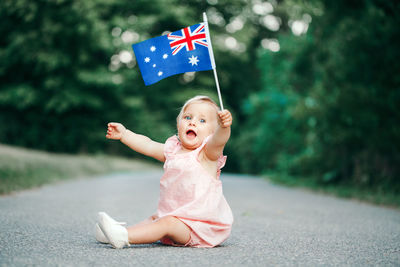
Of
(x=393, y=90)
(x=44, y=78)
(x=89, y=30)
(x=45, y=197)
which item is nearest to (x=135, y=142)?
(x=45, y=197)

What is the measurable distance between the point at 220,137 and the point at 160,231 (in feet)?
2.53

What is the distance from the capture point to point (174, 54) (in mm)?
3979

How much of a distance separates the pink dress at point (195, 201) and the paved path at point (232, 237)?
5.1 inches

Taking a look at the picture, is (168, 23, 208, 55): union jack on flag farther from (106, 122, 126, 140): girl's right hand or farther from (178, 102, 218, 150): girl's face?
(106, 122, 126, 140): girl's right hand

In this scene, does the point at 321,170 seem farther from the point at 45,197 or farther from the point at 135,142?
the point at 135,142

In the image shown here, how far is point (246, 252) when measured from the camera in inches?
127

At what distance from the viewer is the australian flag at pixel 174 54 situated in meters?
3.94

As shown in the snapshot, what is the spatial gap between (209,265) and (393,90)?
6.05 m

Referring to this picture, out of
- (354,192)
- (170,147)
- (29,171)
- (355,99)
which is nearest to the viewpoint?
(170,147)

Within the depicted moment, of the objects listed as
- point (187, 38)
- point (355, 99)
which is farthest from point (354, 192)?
point (187, 38)

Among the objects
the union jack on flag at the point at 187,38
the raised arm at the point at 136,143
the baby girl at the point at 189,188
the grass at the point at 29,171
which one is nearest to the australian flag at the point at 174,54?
the union jack on flag at the point at 187,38

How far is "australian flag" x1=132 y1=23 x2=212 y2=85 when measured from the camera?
155 inches

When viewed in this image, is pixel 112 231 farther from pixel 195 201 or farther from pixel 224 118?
pixel 224 118

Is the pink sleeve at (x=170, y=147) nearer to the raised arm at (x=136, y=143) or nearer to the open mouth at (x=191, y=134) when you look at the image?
the raised arm at (x=136, y=143)
